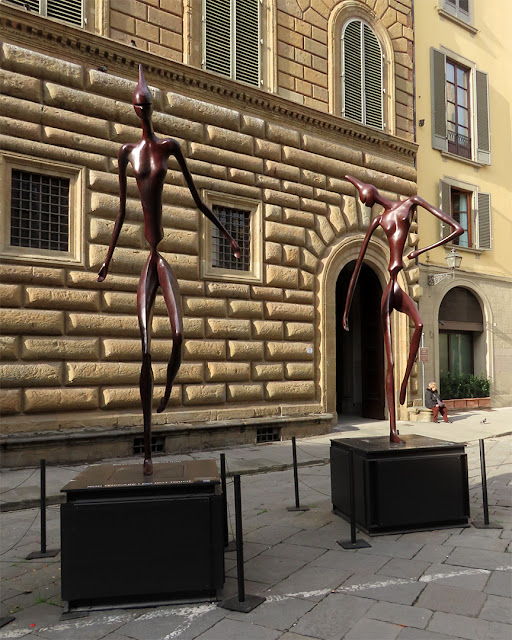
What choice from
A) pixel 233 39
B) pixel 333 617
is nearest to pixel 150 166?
pixel 333 617

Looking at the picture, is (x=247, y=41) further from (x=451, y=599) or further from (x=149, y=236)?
(x=451, y=599)

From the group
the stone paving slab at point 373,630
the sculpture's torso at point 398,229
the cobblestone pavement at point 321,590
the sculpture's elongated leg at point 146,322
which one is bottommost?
the cobblestone pavement at point 321,590

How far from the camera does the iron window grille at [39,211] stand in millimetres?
9984

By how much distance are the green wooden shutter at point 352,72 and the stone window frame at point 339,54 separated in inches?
6.5

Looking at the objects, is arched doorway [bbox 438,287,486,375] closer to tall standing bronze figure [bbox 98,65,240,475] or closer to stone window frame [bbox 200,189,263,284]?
stone window frame [bbox 200,189,263,284]

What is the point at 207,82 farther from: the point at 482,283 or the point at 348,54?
the point at 482,283

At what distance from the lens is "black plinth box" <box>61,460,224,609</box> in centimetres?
405

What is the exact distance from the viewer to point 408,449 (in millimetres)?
5699

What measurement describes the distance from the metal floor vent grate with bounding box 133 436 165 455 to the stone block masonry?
0.33 meters

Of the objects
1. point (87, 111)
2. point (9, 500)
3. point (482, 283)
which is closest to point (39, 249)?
point (87, 111)

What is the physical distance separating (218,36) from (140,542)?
38.8 ft

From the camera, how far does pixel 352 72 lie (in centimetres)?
1541

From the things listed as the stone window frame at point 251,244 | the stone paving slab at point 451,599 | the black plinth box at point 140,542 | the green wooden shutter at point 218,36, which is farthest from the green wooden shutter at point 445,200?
the black plinth box at point 140,542

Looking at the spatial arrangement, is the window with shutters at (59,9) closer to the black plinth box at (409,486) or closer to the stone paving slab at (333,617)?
the black plinth box at (409,486)
